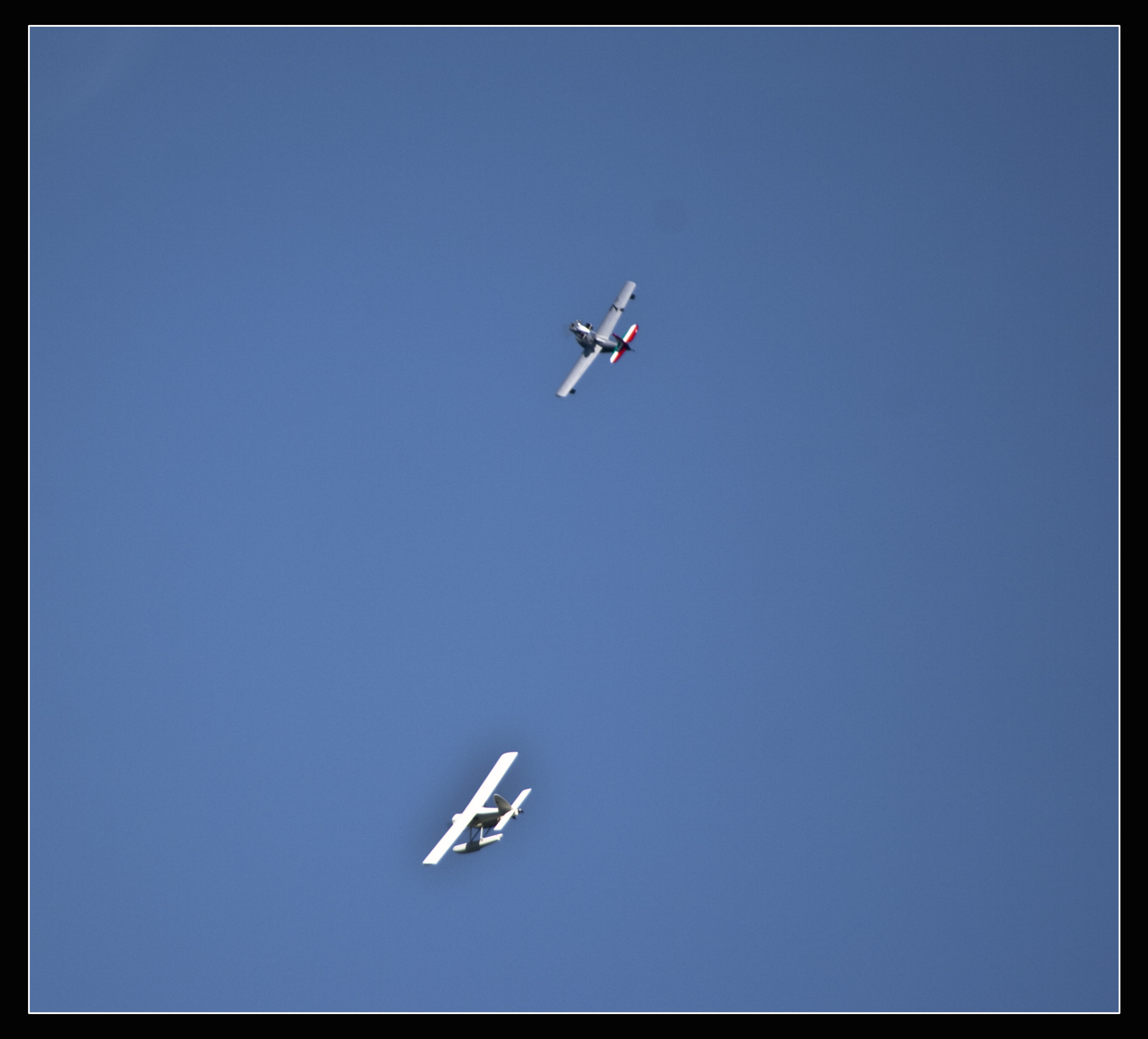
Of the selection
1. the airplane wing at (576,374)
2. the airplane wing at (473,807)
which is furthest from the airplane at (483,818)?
the airplane wing at (576,374)

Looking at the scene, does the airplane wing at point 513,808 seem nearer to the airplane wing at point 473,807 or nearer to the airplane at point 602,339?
the airplane wing at point 473,807

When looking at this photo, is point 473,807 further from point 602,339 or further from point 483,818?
point 602,339

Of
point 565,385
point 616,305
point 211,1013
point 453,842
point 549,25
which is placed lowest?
point 211,1013

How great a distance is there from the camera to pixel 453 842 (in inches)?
1602

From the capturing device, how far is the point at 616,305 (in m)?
42.9

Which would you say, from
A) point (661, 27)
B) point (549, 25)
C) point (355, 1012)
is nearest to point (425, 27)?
point (549, 25)

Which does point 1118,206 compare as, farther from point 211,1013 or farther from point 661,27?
point 211,1013

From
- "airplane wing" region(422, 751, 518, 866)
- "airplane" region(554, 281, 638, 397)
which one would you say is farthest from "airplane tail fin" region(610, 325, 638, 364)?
"airplane wing" region(422, 751, 518, 866)

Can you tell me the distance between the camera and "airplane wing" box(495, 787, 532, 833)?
41.6 metres

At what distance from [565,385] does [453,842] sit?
19.5m

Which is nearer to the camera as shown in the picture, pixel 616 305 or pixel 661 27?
pixel 616 305

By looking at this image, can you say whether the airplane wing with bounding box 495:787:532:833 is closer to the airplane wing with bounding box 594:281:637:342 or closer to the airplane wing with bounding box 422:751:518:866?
the airplane wing with bounding box 422:751:518:866

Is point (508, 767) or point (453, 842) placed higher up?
point (508, 767)

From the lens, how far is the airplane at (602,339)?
42.8m
